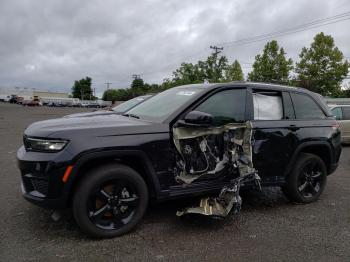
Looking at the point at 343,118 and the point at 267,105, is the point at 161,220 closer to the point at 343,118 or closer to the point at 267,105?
the point at 267,105

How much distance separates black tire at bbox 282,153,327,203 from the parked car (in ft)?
22.8

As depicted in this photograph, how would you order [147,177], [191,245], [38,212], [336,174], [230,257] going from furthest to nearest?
1. [336,174]
2. [38,212]
3. [147,177]
4. [191,245]
5. [230,257]

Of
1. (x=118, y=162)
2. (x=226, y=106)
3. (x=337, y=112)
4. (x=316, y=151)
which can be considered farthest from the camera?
(x=337, y=112)

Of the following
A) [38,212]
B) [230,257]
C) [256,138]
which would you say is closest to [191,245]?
[230,257]

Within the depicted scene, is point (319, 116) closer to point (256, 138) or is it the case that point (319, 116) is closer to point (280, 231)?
point (256, 138)

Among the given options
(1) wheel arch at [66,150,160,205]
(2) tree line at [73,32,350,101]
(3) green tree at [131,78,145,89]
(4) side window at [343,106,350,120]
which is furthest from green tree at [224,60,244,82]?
(3) green tree at [131,78,145,89]

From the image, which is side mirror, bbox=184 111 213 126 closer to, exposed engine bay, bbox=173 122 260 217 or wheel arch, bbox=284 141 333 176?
exposed engine bay, bbox=173 122 260 217

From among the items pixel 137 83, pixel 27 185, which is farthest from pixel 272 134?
pixel 137 83

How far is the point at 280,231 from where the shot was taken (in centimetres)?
402

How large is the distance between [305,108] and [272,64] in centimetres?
3115

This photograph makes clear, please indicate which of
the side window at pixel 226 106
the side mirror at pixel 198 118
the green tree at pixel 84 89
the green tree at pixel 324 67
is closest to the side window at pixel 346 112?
the side window at pixel 226 106

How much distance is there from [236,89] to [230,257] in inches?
88.3

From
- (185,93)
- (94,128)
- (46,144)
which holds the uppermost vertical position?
(185,93)

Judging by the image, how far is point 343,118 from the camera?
1152 cm
